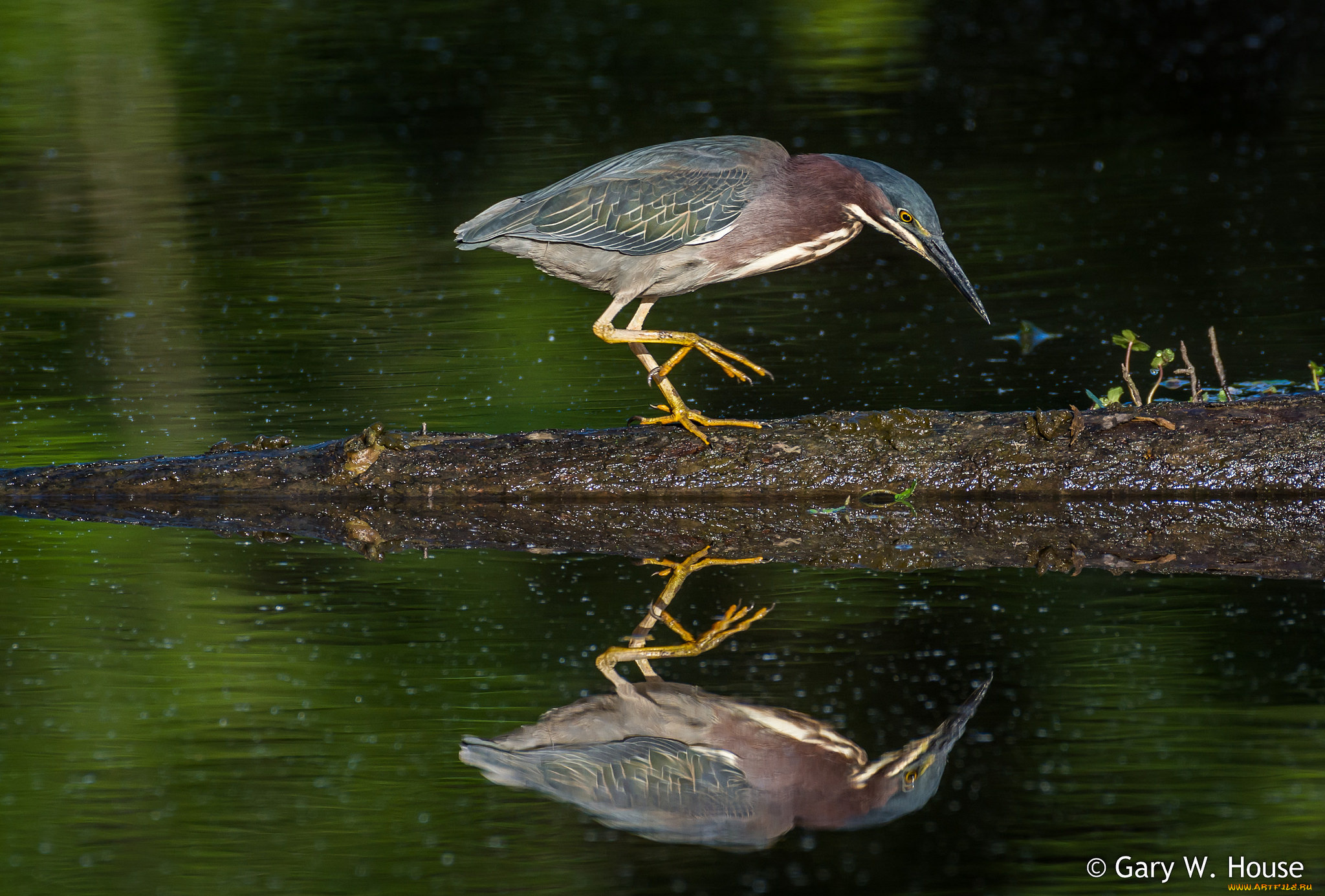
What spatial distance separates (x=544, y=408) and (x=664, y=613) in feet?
8.69

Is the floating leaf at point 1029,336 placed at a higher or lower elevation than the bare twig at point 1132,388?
lower

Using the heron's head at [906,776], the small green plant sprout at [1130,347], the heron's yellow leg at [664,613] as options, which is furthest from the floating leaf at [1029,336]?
the heron's head at [906,776]

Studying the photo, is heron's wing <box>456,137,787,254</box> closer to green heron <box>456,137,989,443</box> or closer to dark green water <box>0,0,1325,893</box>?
green heron <box>456,137,989,443</box>

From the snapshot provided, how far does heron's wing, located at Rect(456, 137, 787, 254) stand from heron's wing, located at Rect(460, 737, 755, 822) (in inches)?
101

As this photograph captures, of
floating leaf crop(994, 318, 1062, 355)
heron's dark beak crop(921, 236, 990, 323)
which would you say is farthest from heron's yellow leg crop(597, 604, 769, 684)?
floating leaf crop(994, 318, 1062, 355)

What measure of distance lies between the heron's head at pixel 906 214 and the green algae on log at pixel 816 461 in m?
0.55

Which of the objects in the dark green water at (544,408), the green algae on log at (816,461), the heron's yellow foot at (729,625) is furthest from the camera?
the green algae on log at (816,461)

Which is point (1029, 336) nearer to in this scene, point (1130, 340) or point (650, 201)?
point (1130, 340)

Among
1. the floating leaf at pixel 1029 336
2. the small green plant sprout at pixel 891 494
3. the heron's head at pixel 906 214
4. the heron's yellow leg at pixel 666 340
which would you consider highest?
the heron's head at pixel 906 214

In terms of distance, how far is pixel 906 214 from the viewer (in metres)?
6.56

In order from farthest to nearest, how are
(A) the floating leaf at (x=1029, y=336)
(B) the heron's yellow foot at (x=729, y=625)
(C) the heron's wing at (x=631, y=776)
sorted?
(A) the floating leaf at (x=1029, y=336) < (B) the heron's yellow foot at (x=729, y=625) < (C) the heron's wing at (x=631, y=776)

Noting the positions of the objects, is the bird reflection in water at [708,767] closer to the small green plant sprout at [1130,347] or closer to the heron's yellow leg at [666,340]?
the heron's yellow leg at [666,340]

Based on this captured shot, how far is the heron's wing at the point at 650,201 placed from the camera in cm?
664

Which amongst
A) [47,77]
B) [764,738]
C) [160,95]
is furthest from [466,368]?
[47,77]
